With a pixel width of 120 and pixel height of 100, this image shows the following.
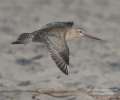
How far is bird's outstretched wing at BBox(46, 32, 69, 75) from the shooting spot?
7.36 metres

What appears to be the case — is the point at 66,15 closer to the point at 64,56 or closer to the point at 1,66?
the point at 1,66

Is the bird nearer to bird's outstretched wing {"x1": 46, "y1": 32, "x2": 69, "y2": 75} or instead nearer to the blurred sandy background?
bird's outstretched wing {"x1": 46, "y1": 32, "x2": 69, "y2": 75}

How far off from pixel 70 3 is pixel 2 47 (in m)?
2.84

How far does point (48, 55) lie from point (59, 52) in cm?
195

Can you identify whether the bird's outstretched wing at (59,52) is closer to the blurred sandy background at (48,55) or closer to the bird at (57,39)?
the bird at (57,39)

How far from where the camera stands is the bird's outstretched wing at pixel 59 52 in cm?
736

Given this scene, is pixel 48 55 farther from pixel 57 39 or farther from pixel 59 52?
pixel 59 52

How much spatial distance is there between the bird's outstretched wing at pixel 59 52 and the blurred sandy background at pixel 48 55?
1.51 feet

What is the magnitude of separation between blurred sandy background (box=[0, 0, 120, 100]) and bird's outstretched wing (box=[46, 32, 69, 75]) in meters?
0.46

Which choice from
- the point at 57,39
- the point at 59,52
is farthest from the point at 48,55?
the point at 59,52

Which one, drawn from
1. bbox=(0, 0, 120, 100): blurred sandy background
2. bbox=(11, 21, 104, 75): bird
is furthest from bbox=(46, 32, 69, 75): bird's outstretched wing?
bbox=(0, 0, 120, 100): blurred sandy background

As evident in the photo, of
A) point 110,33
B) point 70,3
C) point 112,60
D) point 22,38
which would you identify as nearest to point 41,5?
point 70,3

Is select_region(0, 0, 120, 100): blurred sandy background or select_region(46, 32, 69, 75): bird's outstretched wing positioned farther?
select_region(0, 0, 120, 100): blurred sandy background

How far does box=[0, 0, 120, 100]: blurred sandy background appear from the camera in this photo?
8.38 meters
